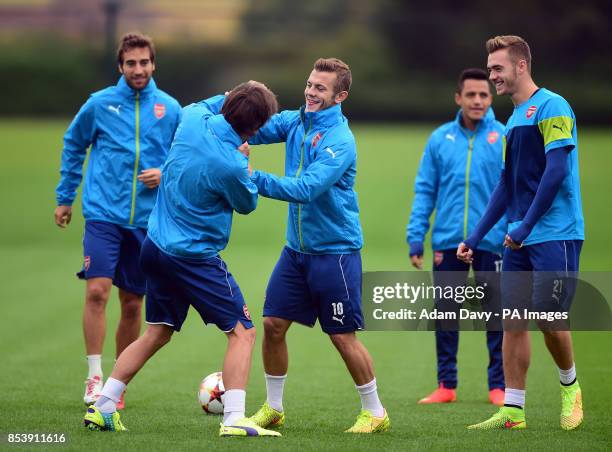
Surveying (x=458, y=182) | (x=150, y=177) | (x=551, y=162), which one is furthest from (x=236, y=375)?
(x=458, y=182)

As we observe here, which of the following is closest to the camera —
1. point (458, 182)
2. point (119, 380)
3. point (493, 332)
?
point (119, 380)

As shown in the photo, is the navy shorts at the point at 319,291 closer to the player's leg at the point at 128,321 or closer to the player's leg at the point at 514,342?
the player's leg at the point at 514,342

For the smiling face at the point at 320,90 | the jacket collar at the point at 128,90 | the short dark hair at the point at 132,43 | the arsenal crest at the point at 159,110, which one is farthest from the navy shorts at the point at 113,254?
the smiling face at the point at 320,90

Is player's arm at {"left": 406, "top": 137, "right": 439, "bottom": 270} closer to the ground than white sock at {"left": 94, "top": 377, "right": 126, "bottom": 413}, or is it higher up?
higher up

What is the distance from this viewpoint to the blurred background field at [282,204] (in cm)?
645

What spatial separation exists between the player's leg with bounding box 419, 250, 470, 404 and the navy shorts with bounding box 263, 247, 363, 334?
1615mm

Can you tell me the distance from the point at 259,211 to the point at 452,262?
40.9 ft

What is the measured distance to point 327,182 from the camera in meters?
5.81

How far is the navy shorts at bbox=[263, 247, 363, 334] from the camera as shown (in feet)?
19.7

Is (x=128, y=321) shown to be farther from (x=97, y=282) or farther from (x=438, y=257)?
(x=438, y=257)

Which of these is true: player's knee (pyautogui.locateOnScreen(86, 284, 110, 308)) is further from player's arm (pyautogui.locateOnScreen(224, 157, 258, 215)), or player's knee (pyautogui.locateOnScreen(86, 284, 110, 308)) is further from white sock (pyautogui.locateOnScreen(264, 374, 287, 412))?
player's arm (pyautogui.locateOnScreen(224, 157, 258, 215))

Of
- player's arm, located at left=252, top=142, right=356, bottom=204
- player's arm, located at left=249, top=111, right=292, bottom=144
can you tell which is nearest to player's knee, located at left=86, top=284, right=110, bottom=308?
A: player's arm, located at left=249, top=111, right=292, bottom=144

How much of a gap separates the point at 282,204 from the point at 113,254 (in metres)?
13.9

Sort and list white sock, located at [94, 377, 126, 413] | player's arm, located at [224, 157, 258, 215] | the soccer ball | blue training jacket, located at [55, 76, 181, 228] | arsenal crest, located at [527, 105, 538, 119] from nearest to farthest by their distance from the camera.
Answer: player's arm, located at [224, 157, 258, 215]
white sock, located at [94, 377, 126, 413]
arsenal crest, located at [527, 105, 538, 119]
the soccer ball
blue training jacket, located at [55, 76, 181, 228]
